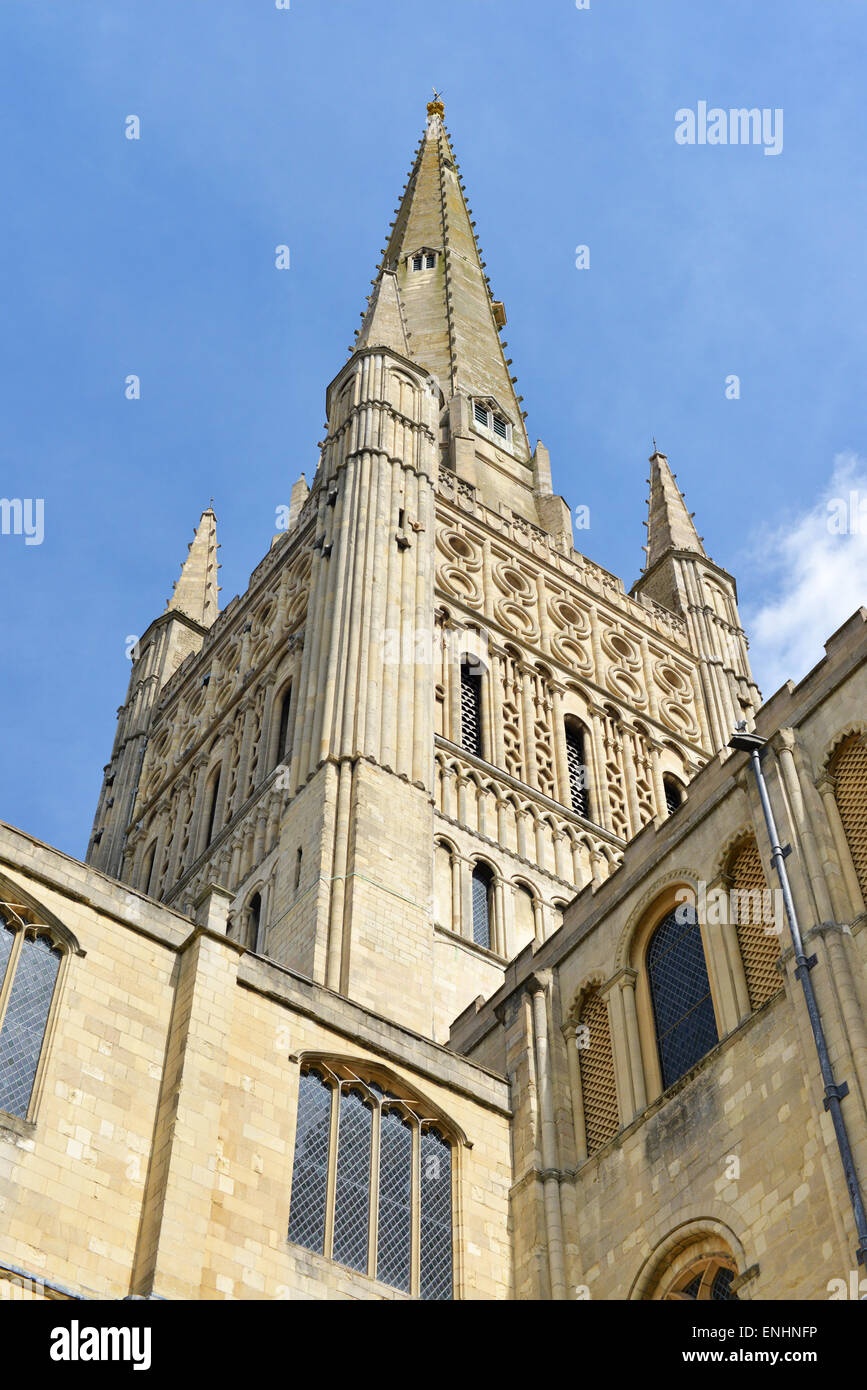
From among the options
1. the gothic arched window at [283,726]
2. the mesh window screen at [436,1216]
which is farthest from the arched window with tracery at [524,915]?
the mesh window screen at [436,1216]

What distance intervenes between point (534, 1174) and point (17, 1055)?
686cm

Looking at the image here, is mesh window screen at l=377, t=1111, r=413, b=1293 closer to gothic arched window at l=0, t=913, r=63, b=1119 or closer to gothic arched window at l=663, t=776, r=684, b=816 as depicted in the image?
gothic arched window at l=0, t=913, r=63, b=1119

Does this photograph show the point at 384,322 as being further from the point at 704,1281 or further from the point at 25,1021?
the point at 704,1281

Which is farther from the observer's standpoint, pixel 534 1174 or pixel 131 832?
pixel 131 832

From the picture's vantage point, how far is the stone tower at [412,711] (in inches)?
1203

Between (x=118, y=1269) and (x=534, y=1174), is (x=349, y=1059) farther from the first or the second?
(x=118, y=1269)

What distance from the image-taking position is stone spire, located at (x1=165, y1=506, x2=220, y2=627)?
52719 mm

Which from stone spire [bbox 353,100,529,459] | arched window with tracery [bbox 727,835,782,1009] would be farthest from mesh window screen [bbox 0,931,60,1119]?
stone spire [bbox 353,100,529,459]

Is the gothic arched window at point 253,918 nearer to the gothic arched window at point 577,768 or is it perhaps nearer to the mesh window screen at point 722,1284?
the gothic arched window at point 577,768

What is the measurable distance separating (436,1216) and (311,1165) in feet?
6.53

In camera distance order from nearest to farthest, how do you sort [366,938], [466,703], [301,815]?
[366,938], [301,815], [466,703]

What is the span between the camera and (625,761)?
4016 centimetres
